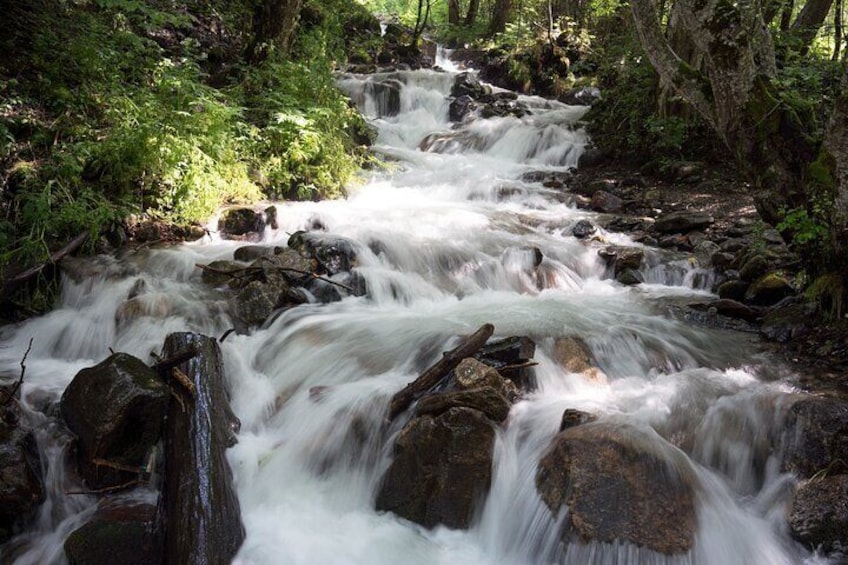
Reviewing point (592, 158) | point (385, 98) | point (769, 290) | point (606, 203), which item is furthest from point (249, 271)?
point (385, 98)

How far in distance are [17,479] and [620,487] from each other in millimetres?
3522

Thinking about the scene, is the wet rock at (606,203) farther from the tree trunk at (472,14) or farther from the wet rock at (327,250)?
the tree trunk at (472,14)

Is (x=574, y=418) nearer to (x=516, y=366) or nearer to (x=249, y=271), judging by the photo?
(x=516, y=366)

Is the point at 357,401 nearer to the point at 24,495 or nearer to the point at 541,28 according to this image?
the point at 24,495

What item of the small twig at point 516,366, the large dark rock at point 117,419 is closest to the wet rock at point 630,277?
the small twig at point 516,366

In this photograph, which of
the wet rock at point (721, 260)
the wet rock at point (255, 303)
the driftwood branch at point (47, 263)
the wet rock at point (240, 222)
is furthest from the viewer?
the wet rock at point (240, 222)

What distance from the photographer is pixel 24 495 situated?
3.32 metres

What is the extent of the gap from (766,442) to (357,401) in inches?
113

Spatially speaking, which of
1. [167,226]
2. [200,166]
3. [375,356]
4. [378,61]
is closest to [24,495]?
[375,356]

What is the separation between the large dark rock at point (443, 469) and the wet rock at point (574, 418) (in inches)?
21.5

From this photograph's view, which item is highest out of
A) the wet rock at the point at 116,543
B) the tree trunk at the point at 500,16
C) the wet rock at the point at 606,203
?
the tree trunk at the point at 500,16

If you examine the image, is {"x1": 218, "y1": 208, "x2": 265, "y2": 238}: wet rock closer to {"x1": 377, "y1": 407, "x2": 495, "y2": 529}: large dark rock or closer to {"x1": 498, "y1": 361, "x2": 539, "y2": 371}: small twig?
{"x1": 498, "y1": 361, "x2": 539, "y2": 371}: small twig

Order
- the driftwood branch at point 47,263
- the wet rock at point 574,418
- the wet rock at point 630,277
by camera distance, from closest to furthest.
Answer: the wet rock at point 574,418 → the driftwood branch at point 47,263 → the wet rock at point 630,277

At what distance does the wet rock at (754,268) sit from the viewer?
632cm
